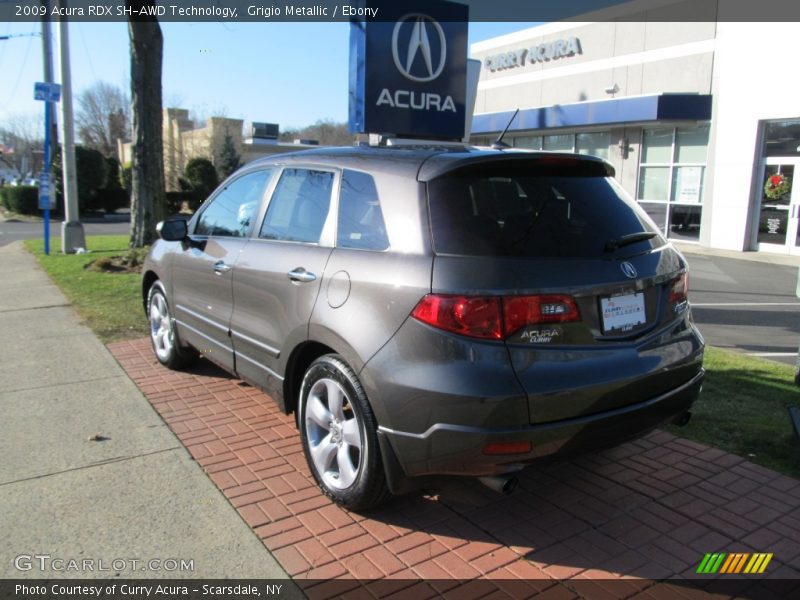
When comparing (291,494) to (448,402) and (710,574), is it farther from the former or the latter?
(710,574)

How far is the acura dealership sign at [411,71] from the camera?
7.43m

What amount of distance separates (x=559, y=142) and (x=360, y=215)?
22.6m

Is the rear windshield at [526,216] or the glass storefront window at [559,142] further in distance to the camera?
the glass storefront window at [559,142]

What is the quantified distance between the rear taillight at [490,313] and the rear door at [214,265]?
202cm

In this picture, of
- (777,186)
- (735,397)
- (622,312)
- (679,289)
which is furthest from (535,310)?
(777,186)

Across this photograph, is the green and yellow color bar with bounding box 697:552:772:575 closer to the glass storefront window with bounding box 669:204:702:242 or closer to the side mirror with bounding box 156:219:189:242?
the side mirror with bounding box 156:219:189:242

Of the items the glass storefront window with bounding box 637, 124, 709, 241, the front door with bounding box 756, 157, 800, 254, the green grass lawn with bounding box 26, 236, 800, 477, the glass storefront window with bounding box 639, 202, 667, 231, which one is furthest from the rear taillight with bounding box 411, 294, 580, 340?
the glass storefront window with bounding box 639, 202, 667, 231

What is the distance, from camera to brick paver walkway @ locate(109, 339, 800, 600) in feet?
9.25

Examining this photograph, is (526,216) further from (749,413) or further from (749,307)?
(749,307)

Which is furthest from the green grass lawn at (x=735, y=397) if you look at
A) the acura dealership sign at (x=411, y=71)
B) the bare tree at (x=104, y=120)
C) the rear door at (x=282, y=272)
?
the bare tree at (x=104, y=120)

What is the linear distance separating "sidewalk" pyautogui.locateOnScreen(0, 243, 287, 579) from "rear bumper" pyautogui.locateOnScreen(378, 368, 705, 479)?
0.74 m

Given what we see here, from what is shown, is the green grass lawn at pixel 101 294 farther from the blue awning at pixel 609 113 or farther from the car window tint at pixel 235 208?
the blue awning at pixel 609 113

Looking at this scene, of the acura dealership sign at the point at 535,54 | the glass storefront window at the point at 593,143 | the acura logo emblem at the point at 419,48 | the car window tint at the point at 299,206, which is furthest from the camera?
the acura dealership sign at the point at 535,54

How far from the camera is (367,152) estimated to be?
11.7ft
